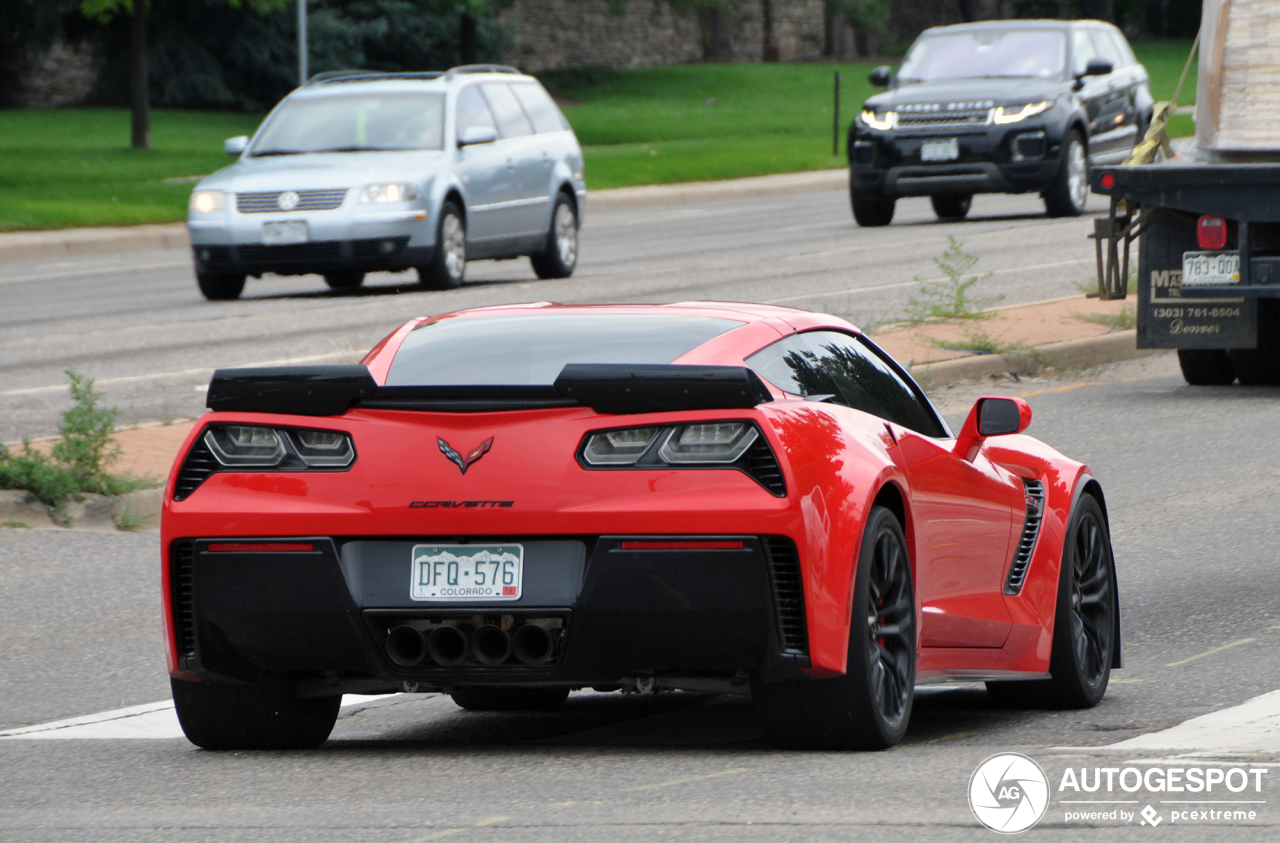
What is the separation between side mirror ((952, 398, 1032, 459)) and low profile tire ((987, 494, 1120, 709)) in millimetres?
527

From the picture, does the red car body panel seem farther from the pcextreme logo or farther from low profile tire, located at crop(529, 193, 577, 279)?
low profile tire, located at crop(529, 193, 577, 279)

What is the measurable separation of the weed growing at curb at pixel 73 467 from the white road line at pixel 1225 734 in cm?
599

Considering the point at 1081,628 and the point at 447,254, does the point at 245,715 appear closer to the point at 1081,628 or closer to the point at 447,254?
the point at 1081,628

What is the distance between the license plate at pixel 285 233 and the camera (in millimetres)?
19234

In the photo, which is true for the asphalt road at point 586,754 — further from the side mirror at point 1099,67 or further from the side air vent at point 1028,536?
the side mirror at point 1099,67

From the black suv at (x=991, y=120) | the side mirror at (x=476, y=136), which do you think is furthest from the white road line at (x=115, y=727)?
the black suv at (x=991, y=120)

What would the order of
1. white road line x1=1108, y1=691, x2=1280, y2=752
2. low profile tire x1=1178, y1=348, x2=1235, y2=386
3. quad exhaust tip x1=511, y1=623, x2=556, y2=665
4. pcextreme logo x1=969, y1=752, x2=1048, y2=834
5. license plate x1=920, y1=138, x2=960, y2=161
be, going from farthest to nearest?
license plate x1=920, y1=138, x2=960, y2=161 → low profile tire x1=1178, y1=348, x2=1235, y2=386 → white road line x1=1108, y1=691, x2=1280, y2=752 → quad exhaust tip x1=511, y1=623, x2=556, y2=665 → pcextreme logo x1=969, y1=752, x2=1048, y2=834

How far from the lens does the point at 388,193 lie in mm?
19391

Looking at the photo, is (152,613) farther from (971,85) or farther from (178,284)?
(971,85)

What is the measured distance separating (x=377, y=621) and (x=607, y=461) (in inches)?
26.5

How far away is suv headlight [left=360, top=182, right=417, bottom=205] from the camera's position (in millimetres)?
19328

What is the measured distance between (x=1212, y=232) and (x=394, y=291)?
359 inches

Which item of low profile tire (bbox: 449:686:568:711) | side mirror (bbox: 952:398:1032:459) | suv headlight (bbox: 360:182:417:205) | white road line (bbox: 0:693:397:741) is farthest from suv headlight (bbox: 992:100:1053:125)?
white road line (bbox: 0:693:397:741)

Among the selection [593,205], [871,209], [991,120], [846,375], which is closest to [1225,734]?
[846,375]
